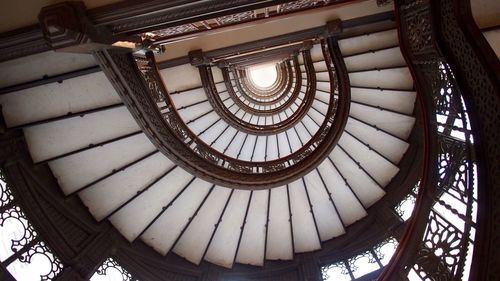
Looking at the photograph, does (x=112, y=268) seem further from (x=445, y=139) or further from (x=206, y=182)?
(x=445, y=139)

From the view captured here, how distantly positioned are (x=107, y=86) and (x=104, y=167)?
1.80m

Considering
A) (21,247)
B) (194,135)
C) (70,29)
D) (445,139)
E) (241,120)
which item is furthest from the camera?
(241,120)

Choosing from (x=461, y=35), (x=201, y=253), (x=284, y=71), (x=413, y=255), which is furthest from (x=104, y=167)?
(x=284, y=71)

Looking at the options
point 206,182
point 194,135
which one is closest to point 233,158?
point 206,182

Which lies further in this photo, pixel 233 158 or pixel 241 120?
pixel 241 120

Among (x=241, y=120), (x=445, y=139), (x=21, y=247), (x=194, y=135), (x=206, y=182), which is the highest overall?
(x=241, y=120)

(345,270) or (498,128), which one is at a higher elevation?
(345,270)

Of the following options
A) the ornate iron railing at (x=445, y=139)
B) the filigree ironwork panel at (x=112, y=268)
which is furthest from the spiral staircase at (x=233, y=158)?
the filigree ironwork panel at (x=112, y=268)

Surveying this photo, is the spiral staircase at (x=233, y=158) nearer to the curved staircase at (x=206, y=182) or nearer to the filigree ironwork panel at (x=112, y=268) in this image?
the curved staircase at (x=206, y=182)

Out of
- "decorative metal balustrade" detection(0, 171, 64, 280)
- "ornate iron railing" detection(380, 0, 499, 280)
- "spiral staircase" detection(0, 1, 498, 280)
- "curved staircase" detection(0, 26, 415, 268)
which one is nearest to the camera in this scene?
"ornate iron railing" detection(380, 0, 499, 280)

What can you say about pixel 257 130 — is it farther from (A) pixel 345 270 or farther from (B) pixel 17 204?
(B) pixel 17 204

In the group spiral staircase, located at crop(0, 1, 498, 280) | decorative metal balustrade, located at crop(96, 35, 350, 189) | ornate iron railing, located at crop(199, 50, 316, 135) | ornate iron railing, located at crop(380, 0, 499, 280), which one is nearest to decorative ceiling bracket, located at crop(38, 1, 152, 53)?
spiral staircase, located at crop(0, 1, 498, 280)

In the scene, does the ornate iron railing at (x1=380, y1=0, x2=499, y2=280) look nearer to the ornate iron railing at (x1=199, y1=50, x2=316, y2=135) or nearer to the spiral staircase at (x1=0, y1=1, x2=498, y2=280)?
the spiral staircase at (x1=0, y1=1, x2=498, y2=280)

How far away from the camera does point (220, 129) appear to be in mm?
10328
